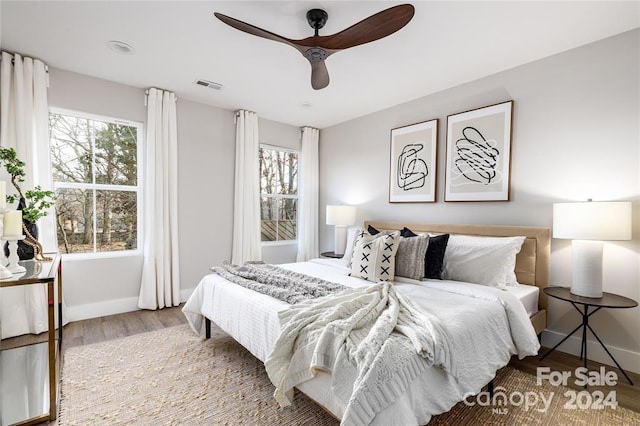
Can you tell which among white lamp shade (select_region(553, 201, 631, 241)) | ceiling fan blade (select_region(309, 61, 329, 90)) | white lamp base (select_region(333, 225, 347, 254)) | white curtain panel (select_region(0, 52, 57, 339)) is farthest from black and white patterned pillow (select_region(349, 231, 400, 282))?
white curtain panel (select_region(0, 52, 57, 339))

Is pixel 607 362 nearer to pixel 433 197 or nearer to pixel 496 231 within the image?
pixel 496 231

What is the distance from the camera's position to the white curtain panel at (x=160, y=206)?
11.6 ft

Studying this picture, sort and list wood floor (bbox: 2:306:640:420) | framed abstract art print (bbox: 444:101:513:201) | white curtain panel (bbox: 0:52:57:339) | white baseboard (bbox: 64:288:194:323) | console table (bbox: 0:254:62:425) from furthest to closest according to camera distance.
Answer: white baseboard (bbox: 64:288:194:323), framed abstract art print (bbox: 444:101:513:201), white curtain panel (bbox: 0:52:57:339), wood floor (bbox: 2:306:640:420), console table (bbox: 0:254:62:425)

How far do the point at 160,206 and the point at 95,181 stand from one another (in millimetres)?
734

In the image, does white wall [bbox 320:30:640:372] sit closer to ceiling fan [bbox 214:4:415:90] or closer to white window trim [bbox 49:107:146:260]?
ceiling fan [bbox 214:4:415:90]

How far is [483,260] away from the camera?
2547 millimetres

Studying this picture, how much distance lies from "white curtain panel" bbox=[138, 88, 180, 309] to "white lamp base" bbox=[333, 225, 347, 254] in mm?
2151

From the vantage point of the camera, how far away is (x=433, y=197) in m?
3.53

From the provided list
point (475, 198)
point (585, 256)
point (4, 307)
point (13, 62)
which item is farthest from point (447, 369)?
point (13, 62)

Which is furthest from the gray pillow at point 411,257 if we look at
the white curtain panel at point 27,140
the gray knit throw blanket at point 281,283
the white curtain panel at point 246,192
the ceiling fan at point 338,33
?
the white curtain panel at point 27,140

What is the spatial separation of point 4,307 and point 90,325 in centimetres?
69

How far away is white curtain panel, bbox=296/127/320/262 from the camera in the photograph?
4.97 metres

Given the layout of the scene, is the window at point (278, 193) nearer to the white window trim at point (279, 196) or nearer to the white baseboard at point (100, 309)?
the white window trim at point (279, 196)

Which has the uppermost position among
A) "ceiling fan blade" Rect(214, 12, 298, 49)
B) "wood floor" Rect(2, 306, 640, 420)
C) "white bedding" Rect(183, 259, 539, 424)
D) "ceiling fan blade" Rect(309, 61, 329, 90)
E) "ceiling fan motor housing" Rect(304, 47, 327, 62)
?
"ceiling fan blade" Rect(214, 12, 298, 49)
